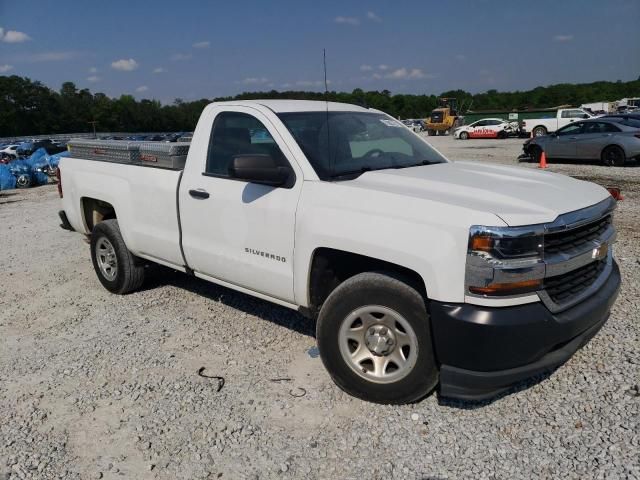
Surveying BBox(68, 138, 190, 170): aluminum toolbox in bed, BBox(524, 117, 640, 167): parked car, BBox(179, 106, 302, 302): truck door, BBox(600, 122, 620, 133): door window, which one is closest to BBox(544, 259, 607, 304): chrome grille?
BBox(179, 106, 302, 302): truck door

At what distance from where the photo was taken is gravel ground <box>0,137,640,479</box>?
2.83 m

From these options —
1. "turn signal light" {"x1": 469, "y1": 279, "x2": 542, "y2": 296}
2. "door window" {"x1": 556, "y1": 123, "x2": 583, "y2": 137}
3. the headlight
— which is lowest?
"door window" {"x1": 556, "y1": 123, "x2": 583, "y2": 137}

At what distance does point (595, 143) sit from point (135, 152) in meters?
15.7

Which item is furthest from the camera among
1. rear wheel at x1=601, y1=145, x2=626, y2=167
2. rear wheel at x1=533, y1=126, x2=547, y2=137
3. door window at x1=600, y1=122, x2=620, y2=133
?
rear wheel at x1=533, y1=126, x2=547, y2=137

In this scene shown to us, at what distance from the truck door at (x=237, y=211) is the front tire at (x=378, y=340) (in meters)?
0.51

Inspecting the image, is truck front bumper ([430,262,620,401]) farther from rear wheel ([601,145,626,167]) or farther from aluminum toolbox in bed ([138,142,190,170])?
rear wheel ([601,145,626,167])

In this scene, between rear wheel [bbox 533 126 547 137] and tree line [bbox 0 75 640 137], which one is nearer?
rear wheel [bbox 533 126 547 137]

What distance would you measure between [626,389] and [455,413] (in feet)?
3.75

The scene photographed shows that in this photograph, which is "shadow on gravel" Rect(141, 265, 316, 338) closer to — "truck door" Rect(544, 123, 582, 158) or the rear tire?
the rear tire

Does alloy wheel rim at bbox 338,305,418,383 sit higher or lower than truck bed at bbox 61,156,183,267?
lower

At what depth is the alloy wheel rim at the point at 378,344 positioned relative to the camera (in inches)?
123

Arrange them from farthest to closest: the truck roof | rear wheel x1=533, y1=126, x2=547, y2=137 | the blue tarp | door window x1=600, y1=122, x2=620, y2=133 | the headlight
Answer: rear wheel x1=533, y1=126, x2=547, y2=137 → the blue tarp → door window x1=600, y1=122, x2=620, y2=133 → the truck roof → the headlight

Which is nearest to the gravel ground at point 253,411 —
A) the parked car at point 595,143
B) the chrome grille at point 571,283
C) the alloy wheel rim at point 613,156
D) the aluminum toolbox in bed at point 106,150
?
the chrome grille at point 571,283

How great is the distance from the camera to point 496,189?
322cm
